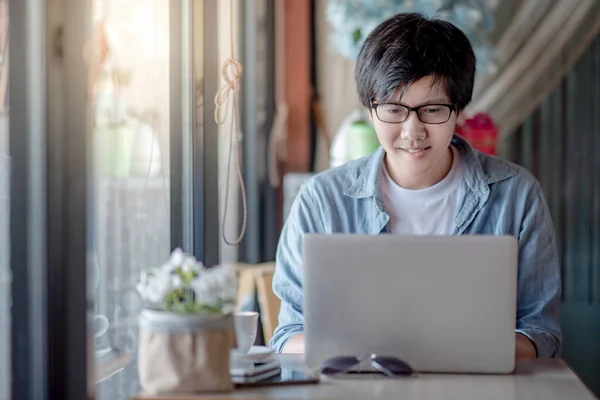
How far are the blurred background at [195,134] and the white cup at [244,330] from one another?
25cm

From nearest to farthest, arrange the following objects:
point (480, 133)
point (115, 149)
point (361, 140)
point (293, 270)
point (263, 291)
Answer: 1. point (115, 149)
2. point (293, 270)
3. point (263, 291)
4. point (361, 140)
5. point (480, 133)

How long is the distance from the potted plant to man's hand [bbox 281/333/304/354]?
425 millimetres

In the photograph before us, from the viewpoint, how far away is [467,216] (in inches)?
79.0

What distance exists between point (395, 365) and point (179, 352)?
37 centimetres

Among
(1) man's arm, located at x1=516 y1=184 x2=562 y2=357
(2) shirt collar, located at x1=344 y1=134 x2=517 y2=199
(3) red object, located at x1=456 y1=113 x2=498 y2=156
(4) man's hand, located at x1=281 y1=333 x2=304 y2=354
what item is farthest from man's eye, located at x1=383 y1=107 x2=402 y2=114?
(3) red object, located at x1=456 y1=113 x2=498 y2=156

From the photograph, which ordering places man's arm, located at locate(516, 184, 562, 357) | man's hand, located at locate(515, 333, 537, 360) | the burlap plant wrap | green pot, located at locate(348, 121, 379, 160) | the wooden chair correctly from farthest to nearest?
green pot, located at locate(348, 121, 379, 160)
the wooden chair
man's arm, located at locate(516, 184, 562, 357)
man's hand, located at locate(515, 333, 537, 360)
the burlap plant wrap

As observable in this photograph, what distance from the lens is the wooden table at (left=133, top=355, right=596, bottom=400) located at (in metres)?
1.38

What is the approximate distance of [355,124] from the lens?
127 inches

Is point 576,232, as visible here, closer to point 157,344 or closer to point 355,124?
point 355,124

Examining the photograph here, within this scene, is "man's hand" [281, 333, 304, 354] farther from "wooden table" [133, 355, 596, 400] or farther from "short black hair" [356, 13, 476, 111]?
"short black hair" [356, 13, 476, 111]

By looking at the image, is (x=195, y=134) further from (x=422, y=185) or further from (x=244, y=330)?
(x=244, y=330)

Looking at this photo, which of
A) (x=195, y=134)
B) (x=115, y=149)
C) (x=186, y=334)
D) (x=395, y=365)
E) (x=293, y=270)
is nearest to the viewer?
(x=186, y=334)

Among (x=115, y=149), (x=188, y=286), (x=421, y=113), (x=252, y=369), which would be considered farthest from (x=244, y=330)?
(x=421, y=113)

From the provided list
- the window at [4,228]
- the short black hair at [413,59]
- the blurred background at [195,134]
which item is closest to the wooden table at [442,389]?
the window at [4,228]
